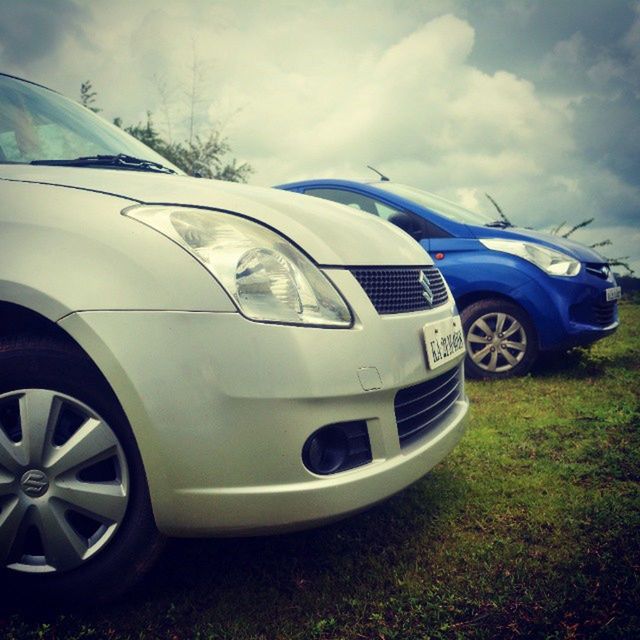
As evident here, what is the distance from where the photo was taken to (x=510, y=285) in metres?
4.32

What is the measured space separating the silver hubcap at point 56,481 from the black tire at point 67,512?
0.04ft

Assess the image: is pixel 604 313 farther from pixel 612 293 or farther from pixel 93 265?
pixel 93 265

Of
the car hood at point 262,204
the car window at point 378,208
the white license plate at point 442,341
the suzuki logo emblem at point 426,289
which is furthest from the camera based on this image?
the car window at point 378,208

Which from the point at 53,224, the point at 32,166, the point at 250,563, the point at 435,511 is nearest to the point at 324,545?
the point at 250,563

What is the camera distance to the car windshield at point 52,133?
2225 mm

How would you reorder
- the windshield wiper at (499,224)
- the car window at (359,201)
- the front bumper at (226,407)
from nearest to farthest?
the front bumper at (226,407) → the car window at (359,201) → the windshield wiper at (499,224)

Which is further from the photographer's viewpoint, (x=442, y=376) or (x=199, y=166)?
(x=199, y=166)

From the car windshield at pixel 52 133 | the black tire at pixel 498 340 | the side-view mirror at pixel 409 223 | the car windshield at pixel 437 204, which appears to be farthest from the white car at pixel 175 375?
the car windshield at pixel 437 204

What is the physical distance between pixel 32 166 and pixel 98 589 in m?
1.35

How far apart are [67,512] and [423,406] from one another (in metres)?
1.13

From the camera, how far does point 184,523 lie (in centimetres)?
153

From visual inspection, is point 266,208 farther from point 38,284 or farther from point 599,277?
point 599,277

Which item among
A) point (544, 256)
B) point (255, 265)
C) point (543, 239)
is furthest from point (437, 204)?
point (255, 265)

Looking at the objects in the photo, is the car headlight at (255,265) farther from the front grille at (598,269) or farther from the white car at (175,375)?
the front grille at (598,269)
